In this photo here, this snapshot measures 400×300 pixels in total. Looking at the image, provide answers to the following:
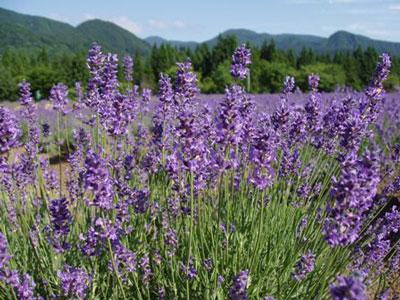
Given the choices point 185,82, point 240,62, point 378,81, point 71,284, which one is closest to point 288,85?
point 378,81

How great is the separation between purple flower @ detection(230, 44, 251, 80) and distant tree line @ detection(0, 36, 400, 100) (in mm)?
27585

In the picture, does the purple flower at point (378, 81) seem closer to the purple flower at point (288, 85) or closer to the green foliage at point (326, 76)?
the purple flower at point (288, 85)

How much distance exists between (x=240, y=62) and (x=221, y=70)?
1255 inches

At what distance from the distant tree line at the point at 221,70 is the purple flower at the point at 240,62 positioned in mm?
27585

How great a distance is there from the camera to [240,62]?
277 centimetres

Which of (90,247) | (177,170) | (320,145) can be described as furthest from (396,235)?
(90,247)

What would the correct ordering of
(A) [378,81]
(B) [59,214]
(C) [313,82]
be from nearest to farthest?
1. (B) [59,214]
2. (A) [378,81]
3. (C) [313,82]

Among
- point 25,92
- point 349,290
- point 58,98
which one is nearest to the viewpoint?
point 349,290

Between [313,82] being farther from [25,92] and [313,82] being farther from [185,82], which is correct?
[25,92]

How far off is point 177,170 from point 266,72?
3264 centimetres

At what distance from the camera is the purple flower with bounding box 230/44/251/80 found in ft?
8.91

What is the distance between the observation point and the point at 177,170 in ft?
7.89

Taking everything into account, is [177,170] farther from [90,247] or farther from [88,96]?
[88,96]

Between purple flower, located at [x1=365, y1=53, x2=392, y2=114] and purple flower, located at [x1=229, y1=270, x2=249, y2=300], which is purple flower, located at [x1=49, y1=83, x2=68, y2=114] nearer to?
purple flower, located at [x1=229, y1=270, x2=249, y2=300]
